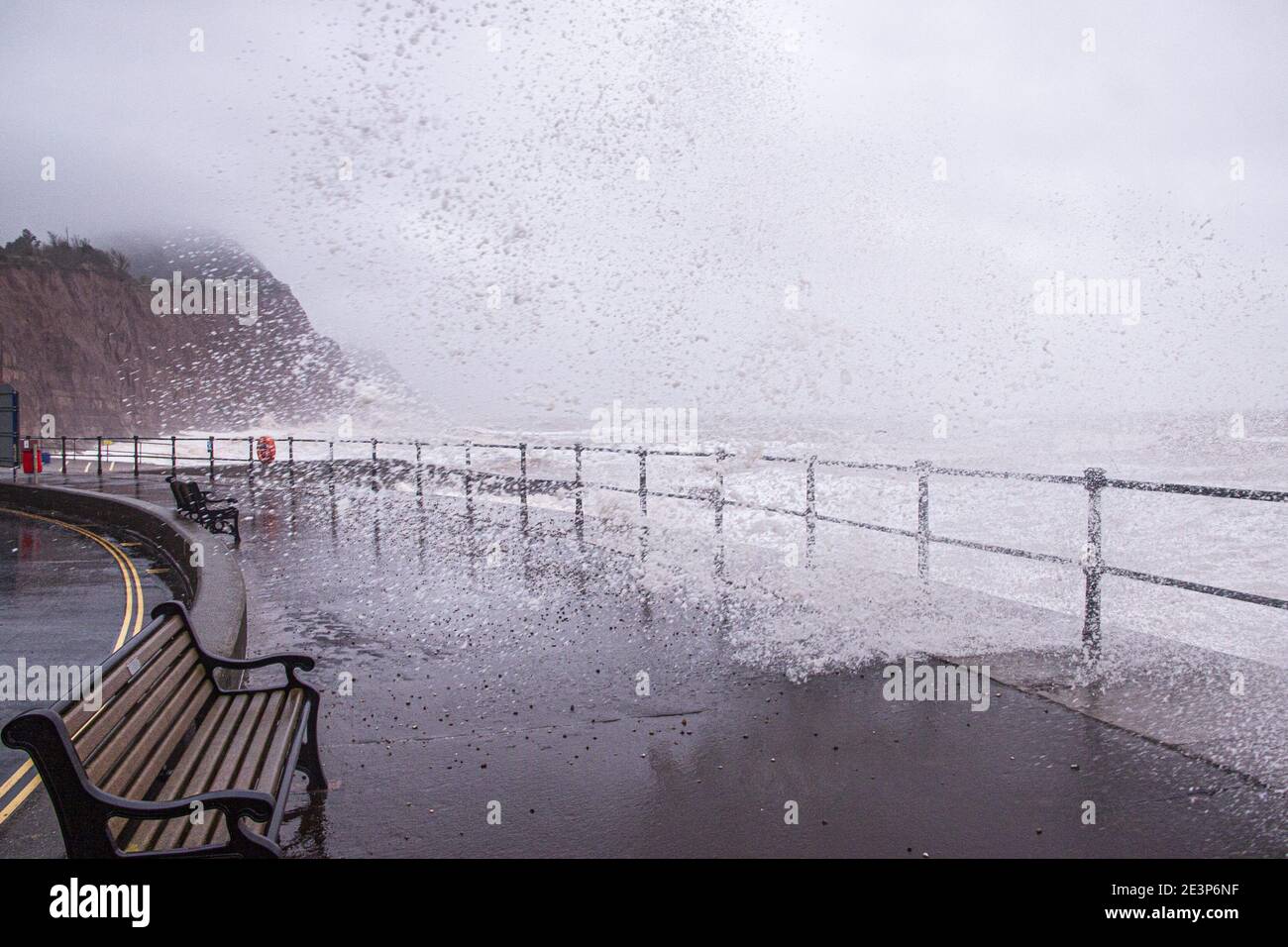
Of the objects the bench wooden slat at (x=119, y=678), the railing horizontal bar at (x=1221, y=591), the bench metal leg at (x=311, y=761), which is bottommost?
the bench metal leg at (x=311, y=761)

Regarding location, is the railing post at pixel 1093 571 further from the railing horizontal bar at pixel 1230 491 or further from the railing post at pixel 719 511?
the railing post at pixel 719 511

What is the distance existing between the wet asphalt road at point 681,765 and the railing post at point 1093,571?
3.37 ft

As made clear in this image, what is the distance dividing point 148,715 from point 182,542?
897 centimetres

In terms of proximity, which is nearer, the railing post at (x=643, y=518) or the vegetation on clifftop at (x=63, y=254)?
the railing post at (x=643, y=518)

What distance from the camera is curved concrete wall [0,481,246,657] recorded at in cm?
612

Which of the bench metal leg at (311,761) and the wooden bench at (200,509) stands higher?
the wooden bench at (200,509)

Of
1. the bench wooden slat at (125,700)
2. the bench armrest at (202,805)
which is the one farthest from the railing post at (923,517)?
the bench armrest at (202,805)

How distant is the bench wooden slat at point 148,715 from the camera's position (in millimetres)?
2734

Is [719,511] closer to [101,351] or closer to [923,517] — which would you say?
[923,517]

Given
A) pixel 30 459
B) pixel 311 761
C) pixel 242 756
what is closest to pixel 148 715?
pixel 242 756

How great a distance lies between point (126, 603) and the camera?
9.16 metres

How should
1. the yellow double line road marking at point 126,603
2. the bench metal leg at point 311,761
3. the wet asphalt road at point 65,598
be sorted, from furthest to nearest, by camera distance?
the wet asphalt road at point 65,598 → the yellow double line road marking at point 126,603 → the bench metal leg at point 311,761

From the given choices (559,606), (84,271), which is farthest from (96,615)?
(84,271)
